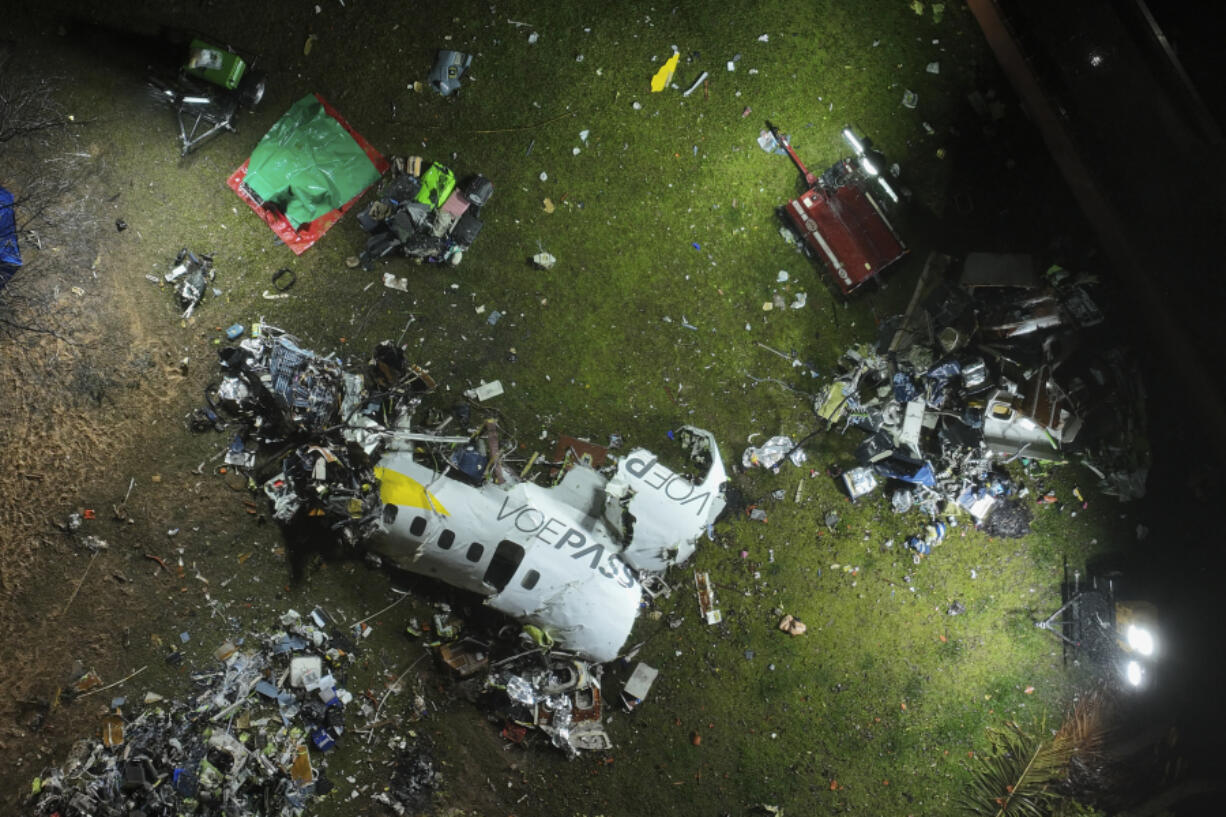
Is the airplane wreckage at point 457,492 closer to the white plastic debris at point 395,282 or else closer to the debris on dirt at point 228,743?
the white plastic debris at point 395,282

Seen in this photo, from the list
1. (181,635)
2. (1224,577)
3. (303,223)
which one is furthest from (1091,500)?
(181,635)

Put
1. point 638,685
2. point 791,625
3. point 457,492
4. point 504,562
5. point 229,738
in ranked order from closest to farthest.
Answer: point 504,562, point 457,492, point 229,738, point 638,685, point 791,625

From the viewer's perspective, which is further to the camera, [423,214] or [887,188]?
[887,188]

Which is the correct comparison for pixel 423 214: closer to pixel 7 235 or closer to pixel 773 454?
pixel 7 235

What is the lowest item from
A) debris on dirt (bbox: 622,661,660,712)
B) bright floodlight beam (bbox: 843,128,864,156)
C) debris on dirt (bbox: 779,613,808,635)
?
debris on dirt (bbox: 779,613,808,635)

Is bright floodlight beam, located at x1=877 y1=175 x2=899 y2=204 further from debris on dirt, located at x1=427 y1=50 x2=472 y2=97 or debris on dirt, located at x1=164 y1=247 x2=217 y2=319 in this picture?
debris on dirt, located at x1=164 y1=247 x2=217 y2=319

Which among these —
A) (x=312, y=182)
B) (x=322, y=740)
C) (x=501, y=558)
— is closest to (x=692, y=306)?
(x=501, y=558)

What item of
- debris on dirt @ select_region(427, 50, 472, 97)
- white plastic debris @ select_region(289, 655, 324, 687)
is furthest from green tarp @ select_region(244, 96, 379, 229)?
white plastic debris @ select_region(289, 655, 324, 687)

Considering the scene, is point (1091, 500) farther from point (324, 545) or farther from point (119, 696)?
point (119, 696)

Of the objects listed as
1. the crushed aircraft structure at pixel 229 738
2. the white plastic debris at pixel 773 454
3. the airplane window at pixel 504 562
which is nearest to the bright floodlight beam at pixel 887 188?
the white plastic debris at pixel 773 454
